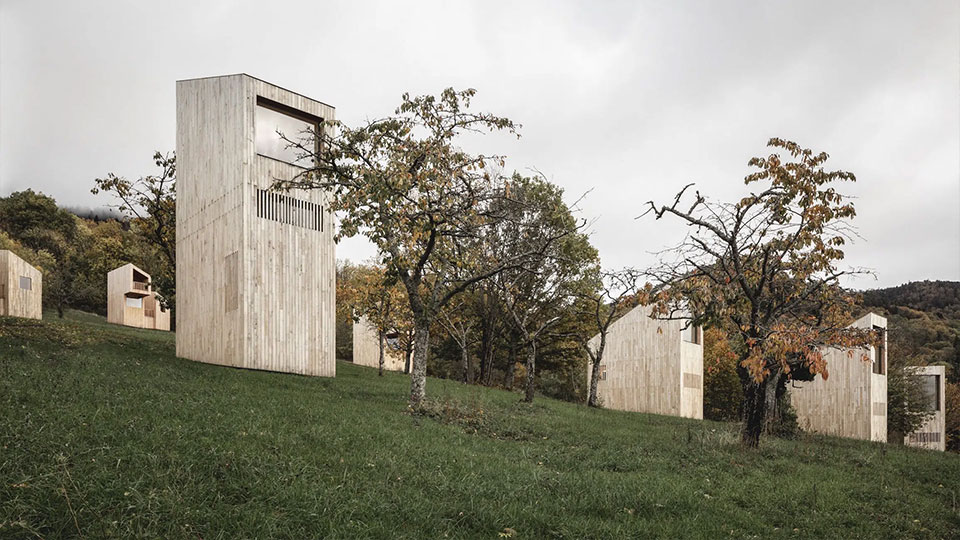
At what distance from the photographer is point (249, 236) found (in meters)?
16.2

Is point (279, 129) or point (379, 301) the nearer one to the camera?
point (279, 129)

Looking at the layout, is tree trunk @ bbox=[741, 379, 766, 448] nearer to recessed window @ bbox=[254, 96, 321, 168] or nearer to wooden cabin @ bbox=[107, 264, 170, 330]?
recessed window @ bbox=[254, 96, 321, 168]

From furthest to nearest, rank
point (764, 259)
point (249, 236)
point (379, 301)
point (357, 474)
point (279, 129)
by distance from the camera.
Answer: point (379, 301)
point (279, 129)
point (249, 236)
point (764, 259)
point (357, 474)

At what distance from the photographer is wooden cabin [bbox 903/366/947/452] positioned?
37281 mm

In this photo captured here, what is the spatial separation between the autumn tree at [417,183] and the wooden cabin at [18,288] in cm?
1618

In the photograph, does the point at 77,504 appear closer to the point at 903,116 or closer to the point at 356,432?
the point at 356,432

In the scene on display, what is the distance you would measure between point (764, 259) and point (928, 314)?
5657cm

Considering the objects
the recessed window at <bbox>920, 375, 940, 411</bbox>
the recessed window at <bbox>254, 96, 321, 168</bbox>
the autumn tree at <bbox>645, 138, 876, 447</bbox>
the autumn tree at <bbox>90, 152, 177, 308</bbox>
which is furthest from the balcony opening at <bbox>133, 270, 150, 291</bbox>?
the recessed window at <bbox>920, 375, 940, 411</bbox>

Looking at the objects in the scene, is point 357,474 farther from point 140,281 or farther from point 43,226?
point 43,226

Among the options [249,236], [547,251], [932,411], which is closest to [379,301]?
[547,251]

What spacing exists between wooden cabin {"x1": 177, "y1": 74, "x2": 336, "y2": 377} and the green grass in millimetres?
3296

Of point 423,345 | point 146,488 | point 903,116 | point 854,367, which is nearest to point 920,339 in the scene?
point 854,367

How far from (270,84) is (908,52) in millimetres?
16680

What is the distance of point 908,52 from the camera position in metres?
15.8
